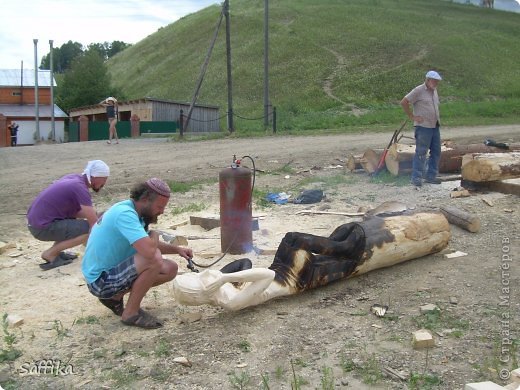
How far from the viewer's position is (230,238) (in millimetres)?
6227

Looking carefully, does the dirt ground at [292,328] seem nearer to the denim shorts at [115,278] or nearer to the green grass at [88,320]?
the green grass at [88,320]

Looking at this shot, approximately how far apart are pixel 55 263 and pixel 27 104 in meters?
44.5

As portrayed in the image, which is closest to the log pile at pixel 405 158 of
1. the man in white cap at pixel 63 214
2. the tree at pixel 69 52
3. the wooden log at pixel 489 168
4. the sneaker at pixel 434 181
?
the sneaker at pixel 434 181

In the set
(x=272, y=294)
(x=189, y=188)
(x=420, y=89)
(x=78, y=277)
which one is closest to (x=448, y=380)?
(x=272, y=294)

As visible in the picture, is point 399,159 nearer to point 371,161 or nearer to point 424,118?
point 371,161

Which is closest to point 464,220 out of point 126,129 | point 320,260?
point 320,260

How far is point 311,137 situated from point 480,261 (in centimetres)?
1333

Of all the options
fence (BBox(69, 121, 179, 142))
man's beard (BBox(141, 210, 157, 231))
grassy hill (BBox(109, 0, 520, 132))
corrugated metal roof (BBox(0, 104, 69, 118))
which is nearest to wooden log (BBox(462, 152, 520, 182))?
man's beard (BBox(141, 210, 157, 231))

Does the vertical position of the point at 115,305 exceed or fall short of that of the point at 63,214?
it falls short

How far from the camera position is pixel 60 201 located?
627cm

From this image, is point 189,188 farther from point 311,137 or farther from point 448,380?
point 311,137

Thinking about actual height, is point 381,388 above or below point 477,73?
below

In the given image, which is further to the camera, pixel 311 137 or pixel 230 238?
pixel 311 137

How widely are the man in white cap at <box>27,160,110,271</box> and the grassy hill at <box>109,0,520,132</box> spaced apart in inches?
732
